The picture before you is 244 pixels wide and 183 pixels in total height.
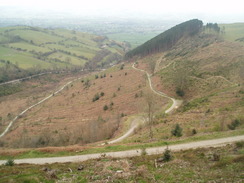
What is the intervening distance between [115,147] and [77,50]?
184 meters

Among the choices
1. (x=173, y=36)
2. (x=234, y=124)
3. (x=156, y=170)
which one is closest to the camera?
(x=156, y=170)

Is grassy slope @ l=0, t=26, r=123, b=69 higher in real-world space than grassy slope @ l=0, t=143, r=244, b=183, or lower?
higher

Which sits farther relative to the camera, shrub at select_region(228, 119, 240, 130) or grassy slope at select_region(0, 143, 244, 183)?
shrub at select_region(228, 119, 240, 130)

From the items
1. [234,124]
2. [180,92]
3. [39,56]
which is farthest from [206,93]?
[39,56]

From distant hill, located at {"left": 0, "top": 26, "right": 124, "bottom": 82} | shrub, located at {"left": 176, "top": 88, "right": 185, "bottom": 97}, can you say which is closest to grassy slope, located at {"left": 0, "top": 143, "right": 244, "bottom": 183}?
shrub, located at {"left": 176, "top": 88, "right": 185, "bottom": 97}

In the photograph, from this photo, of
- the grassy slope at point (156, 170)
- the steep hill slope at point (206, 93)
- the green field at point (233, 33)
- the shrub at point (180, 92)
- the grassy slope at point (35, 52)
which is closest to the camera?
the grassy slope at point (156, 170)

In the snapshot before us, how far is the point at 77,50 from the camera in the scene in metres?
194

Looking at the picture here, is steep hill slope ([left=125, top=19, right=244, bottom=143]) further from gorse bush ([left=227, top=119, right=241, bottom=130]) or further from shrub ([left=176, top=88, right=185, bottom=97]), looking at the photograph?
gorse bush ([left=227, top=119, right=241, bottom=130])

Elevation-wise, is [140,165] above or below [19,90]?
above

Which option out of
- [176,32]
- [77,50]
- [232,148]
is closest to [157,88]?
[232,148]

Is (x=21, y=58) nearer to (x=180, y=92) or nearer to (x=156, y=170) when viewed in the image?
(x=180, y=92)

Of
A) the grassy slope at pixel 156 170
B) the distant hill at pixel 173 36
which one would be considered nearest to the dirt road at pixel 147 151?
the grassy slope at pixel 156 170

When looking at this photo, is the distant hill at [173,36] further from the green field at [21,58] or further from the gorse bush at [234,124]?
the gorse bush at [234,124]

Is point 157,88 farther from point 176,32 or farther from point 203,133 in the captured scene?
point 176,32
